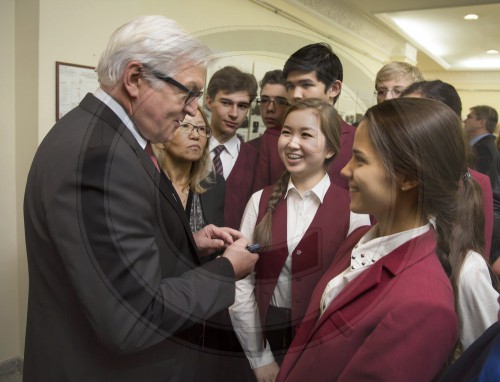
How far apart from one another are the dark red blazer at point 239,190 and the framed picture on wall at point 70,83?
0.77m

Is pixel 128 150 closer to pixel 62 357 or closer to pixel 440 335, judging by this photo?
pixel 62 357

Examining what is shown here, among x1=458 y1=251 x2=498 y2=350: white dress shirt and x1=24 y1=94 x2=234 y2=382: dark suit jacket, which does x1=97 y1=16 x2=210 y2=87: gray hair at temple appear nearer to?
x1=24 y1=94 x2=234 y2=382: dark suit jacket

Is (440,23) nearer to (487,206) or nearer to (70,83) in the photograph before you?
(487,206)

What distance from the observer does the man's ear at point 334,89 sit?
78cm

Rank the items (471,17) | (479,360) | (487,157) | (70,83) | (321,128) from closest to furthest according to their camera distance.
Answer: (479,360), (321,128), (70,83), (487,157), (471,17)

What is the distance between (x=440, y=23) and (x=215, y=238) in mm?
3398

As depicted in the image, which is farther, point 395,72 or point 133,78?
point 395,72

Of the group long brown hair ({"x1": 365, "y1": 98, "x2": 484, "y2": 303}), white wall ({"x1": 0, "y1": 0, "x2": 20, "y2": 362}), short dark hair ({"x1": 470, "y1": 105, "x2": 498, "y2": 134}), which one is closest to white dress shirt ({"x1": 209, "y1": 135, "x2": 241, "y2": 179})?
long brown hair ({"x1": 365, "y1": 98, "x2": 484, "y2": 303})

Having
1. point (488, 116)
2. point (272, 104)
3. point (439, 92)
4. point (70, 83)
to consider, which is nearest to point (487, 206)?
point (439, 92)

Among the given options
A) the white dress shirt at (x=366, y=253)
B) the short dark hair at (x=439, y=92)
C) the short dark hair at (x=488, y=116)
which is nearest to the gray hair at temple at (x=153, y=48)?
the white dress shirt at (x=366, y=253)

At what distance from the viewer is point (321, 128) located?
2.55 ft

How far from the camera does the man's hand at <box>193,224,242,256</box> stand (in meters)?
0.77

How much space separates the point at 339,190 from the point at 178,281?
15.6 inches

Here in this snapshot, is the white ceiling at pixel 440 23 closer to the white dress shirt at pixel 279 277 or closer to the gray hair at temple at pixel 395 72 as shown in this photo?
the gray hair at temple at pixel 395 72
